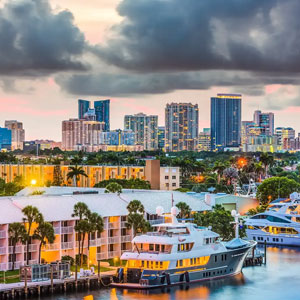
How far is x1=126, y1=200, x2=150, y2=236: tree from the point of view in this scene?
61500 millimetres

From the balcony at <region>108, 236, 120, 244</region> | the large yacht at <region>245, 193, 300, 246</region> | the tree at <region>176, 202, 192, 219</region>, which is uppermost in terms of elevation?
the tree at <region>176, 202, 192, 219</region>

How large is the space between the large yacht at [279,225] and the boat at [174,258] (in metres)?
26.6

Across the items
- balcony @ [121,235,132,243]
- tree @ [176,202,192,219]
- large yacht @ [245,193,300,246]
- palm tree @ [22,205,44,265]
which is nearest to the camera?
palm tree @ [22,205,44,265]

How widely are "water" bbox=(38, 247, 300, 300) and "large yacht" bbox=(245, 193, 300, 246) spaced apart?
18.8 meters

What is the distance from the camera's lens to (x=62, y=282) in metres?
51.8

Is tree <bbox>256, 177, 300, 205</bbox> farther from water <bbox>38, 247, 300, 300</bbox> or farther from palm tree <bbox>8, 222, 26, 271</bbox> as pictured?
palm tree <bbox>8, 222, 26, 271</bbox>

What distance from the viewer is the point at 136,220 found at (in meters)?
61.5

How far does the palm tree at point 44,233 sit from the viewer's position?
55219mm

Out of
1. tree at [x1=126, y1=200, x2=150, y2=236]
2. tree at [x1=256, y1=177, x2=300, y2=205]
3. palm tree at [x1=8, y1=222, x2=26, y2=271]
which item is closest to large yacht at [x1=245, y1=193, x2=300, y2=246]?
tree at [x1=256, y1=177, x2=300, y2=205]

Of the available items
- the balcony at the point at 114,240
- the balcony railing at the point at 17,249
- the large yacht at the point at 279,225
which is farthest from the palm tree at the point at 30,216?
the large yacht at the point at 279,225

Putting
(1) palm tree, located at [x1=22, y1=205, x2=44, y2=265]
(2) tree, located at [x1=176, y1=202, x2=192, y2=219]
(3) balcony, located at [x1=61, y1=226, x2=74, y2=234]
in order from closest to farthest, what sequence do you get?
(1) palm tree, located at [x1=22, y1=205, x2=44, y2=265]
(3) balcony, located at [x1=61, y1=226, x2=74, y2=234]
(2) tree, located at [x1=176, y1=202, x2=192, y2=219]

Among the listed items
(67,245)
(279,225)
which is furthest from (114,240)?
(279,225)

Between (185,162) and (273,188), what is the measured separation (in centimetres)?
5578

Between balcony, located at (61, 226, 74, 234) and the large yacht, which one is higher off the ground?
balcony, located at (61, 226, 74, 234)
